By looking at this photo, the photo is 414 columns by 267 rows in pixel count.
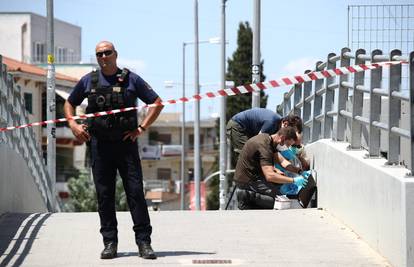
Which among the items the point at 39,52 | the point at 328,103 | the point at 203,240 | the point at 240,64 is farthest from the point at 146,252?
the point at 39,52

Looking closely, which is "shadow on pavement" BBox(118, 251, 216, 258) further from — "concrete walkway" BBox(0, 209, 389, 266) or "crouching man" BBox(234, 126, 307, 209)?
"crouching man" BBox(234, 126, 307, 209)

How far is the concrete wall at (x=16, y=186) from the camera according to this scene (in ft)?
40.5

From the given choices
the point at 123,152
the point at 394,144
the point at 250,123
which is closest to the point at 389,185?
the point at 394,144

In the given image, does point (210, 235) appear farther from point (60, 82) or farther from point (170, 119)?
point (170, 119)

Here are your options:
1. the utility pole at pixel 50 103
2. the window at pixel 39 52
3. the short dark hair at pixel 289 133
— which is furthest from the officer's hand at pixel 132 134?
the window at pixel 39 52

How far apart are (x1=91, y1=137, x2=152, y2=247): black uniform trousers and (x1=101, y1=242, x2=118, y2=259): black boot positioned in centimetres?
4

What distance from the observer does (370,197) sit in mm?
9461

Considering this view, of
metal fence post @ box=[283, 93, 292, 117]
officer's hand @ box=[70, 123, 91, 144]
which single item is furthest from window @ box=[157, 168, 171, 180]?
officer's hand @ box=[70, 123, 91, 144]

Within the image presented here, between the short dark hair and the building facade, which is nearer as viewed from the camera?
the short dark hair

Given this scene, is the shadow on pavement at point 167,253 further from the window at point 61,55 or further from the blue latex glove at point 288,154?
the window at point 61,55

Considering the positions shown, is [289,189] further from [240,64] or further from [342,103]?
[240,64]

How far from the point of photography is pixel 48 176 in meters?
18.5

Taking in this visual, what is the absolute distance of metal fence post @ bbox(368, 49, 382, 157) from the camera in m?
9.76

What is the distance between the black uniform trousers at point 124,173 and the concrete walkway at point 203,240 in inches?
10.9
